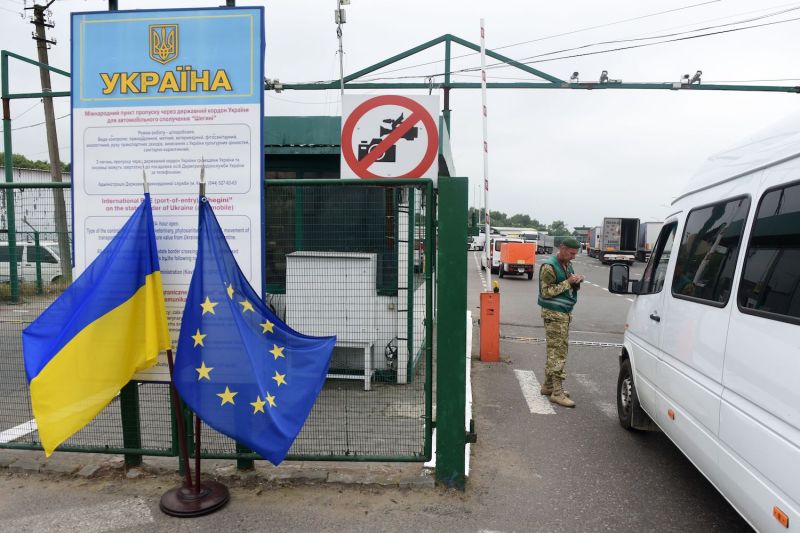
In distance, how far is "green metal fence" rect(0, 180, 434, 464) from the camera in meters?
4.19

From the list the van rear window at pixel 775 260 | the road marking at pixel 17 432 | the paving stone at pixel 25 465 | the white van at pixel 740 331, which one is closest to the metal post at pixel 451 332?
the white van at pixel 740 331

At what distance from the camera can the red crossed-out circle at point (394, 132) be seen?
4.12 m

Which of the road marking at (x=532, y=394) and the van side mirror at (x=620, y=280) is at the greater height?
the van side mirror at (x=620, y=280)

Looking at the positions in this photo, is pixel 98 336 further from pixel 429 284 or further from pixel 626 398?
pixel 626 398

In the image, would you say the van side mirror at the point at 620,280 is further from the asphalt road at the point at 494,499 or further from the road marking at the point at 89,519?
the road marking at the point at 89,519

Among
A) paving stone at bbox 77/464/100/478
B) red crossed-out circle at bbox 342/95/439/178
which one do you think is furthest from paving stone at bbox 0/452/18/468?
red crossed-out circle at bbox 342/95/439/178

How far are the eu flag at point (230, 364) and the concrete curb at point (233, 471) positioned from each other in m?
0.92

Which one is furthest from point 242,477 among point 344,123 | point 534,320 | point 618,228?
point 618,228

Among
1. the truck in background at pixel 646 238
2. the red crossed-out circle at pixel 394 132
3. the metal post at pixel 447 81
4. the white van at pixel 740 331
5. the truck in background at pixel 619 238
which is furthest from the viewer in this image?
the truck in background at pixel 619 238

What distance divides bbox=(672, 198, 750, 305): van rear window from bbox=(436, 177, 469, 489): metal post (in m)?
1.50

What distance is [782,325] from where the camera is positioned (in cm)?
244

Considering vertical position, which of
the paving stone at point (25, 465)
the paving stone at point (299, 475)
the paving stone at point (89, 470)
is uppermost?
the paving stone at point (299, 475)

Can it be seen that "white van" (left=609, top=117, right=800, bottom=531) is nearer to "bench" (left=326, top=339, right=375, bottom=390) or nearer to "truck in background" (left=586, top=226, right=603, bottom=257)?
"bench" (left=326, top=339, right=375, bottom=390)

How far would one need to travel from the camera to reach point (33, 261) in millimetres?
4520
